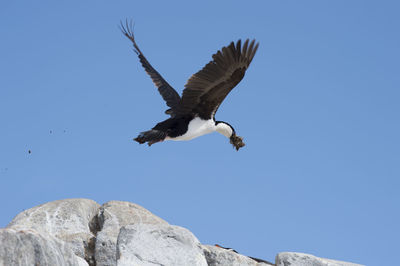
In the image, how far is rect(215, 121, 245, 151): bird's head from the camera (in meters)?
14.8

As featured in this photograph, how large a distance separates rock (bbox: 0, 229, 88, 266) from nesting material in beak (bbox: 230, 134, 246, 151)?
25.5ft

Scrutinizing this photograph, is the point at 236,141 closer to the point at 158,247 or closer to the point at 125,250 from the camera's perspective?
the point at 158,247

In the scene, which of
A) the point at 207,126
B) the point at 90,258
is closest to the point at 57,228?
the point at 90,258

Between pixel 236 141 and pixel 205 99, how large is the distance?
2298mm

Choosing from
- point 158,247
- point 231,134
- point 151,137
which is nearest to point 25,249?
point 158,247

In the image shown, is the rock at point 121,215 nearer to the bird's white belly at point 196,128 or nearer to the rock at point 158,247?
the bird's white belly at point 196,128

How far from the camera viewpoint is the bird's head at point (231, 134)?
14772 millimetres

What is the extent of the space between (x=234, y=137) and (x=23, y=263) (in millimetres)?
8132

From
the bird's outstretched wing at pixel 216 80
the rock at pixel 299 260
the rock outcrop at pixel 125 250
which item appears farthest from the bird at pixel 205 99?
the rock at pixel 299 260

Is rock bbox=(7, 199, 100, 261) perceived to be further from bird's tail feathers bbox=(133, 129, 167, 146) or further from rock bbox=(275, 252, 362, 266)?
rock bbox=(275, 252, 362, 266)

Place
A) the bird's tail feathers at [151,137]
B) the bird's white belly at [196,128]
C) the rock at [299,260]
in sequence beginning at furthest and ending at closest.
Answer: the bird's white belly at [196,128], the bird's tail feathers at [151,137], the rock at [299,260]

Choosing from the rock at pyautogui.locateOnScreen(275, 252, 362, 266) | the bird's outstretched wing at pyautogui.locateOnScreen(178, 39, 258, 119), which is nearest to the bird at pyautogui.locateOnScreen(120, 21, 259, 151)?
the bird's outstretched wing at pyautogui.locateOnScreen(178, 39, 258, 119)

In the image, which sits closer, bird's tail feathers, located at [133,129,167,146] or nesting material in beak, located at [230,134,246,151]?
bird's tail feathers, located at [133,129,167,146]

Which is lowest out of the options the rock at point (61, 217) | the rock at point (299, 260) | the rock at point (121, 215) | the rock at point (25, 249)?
the rock at point (299, 260)
